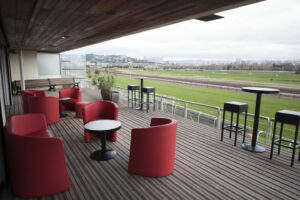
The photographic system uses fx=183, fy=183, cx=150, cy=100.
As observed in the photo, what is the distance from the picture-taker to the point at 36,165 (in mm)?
2406

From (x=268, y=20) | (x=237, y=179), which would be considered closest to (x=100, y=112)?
(x=237, y=179)

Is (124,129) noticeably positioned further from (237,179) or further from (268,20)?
(268,20)

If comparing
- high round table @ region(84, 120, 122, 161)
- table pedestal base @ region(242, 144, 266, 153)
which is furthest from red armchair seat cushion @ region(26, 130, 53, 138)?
table pedestal base @ region(242, 144, 266, 153)

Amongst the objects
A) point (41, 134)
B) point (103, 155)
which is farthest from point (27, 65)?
point (103, 155)

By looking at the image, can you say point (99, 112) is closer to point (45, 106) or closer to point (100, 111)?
point (100, 111)

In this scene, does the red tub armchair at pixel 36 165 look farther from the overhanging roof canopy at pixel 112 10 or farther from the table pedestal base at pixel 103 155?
the overhanging roof canopy at pixel 112 10

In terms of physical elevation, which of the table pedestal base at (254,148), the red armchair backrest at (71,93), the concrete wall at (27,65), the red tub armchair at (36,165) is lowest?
the table pedestal base at (254,148)

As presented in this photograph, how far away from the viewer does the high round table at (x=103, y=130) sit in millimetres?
3341

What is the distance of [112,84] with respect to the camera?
9.06 m

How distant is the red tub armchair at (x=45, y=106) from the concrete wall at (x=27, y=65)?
30.5 feet

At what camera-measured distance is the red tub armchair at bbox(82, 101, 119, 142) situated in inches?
168

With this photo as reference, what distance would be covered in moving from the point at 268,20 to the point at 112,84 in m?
86.6

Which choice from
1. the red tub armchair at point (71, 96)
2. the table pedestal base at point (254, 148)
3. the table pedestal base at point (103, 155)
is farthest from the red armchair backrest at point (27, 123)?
the table pedestal base at point (254, 148)

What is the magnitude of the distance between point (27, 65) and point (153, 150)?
46.3 feet
